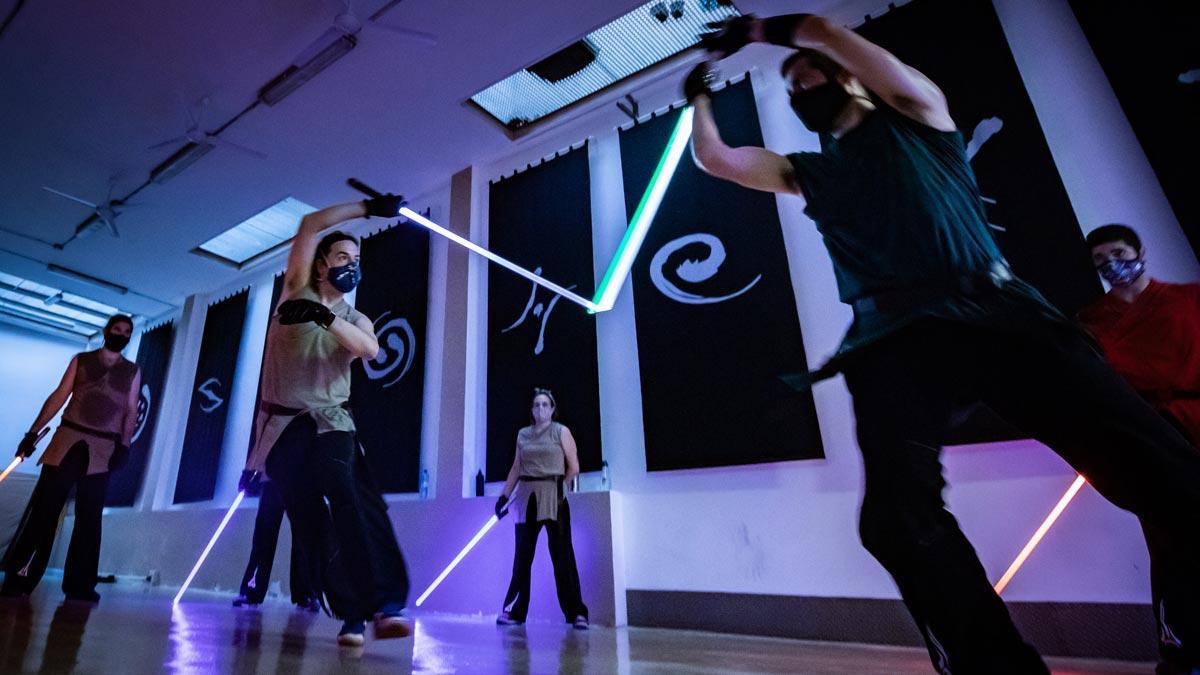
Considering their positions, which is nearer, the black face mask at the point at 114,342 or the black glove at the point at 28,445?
the black glove at the point at 28,445

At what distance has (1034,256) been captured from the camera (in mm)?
2902

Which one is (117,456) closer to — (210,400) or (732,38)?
(210,400)

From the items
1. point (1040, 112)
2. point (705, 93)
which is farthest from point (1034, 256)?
point (705, 93)

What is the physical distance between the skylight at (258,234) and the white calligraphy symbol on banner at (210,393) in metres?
1.54

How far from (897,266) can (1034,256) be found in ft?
7.67

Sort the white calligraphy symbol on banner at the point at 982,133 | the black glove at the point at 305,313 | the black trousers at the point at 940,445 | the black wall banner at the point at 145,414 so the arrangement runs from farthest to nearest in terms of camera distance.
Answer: the black wall banner at the point at 145,414 → the white calligraphy symbol on banner at the point at 982,133 → the black glove at the point at 305,313 → the black trousers at the point at 940,445

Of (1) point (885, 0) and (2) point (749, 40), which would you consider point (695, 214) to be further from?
(2) point (749, 40)

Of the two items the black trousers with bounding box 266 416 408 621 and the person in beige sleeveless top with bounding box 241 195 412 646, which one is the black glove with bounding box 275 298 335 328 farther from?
the black trousers with bounding box 266 416 408 621

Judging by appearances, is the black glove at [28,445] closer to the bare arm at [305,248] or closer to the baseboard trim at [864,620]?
the bare arm at [305,248]

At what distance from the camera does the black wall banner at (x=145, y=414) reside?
25.0 feet

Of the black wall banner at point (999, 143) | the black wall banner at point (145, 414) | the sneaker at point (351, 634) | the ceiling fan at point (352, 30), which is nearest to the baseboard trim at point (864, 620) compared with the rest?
the black wall banner at point (999, 143)

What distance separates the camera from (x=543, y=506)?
11.9 ft

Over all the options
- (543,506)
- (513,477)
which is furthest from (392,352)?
(543,506)

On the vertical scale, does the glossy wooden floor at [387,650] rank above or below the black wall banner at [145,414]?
below
